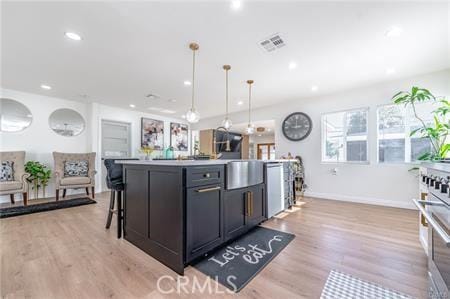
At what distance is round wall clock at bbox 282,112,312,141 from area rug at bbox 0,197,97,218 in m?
5.13

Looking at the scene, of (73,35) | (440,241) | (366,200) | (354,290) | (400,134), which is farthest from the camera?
(366,200)

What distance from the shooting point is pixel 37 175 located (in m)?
4.16

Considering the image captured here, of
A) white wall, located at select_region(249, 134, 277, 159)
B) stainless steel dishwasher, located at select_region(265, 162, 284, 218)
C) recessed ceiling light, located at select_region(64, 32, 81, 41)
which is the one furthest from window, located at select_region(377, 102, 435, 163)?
white wall, located at select_region(249, 134, 277, 159)

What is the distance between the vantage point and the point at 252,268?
166 cm

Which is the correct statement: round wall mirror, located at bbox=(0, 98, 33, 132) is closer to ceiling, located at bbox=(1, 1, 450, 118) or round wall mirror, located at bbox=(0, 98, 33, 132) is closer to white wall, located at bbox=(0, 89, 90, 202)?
white wall, located at bbox=(0, 89, 90, 202)

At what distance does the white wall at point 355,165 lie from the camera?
3.59 meters

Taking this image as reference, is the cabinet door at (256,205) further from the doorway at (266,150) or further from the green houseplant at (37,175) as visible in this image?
the doorway at (266,150)

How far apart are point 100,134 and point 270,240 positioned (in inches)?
209

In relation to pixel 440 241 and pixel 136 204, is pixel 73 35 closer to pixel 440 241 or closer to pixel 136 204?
pixel 136 204

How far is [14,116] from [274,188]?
5.83 m

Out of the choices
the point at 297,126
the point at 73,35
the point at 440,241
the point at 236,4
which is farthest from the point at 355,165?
the point at 73,35

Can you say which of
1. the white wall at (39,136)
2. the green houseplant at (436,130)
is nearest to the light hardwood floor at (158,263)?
the green houseplant at (436,130)

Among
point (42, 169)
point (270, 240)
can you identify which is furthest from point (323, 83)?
point (42, 169)
